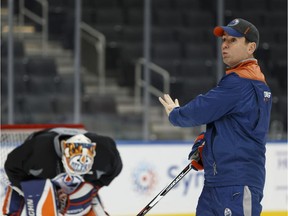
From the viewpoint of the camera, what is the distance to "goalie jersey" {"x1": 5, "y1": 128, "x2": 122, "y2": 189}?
4.04 metres

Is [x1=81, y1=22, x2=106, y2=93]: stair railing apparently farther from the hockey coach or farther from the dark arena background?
the hockey coach

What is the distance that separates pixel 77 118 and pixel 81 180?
11.9 feet

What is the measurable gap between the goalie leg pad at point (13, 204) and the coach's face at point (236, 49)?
147 cm

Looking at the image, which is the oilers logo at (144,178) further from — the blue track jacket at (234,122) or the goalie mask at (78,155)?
the blue track jacket at (234,122)

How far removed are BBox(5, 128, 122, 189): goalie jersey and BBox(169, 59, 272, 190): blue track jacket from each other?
0.95 meters

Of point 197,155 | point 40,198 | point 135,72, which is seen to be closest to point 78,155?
point 40,198

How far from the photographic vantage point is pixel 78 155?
398cm

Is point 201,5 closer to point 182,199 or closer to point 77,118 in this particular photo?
point 77,118

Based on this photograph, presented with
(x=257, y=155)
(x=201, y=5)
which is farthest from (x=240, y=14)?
(x=257, y=155)

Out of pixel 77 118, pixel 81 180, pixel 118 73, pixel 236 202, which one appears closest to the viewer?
pixel 236 202

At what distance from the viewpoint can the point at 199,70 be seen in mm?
8516

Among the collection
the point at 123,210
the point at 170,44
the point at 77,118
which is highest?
the point at 170,44

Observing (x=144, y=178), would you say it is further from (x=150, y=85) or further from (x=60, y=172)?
(x=60, y=172)

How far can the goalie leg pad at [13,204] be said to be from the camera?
169 inches
